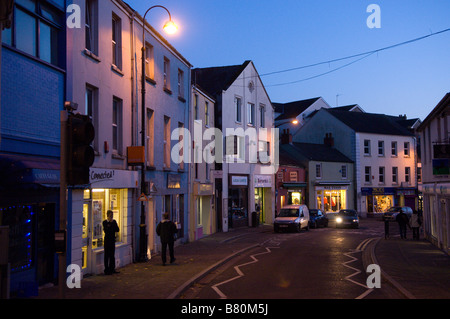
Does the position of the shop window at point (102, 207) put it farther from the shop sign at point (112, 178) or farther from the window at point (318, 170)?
the window at point (318, 170)

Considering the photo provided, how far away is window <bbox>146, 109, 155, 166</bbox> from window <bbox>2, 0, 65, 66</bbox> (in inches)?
278

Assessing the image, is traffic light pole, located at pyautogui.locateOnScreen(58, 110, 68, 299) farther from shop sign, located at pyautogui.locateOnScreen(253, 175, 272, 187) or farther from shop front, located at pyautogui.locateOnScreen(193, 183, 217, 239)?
shop sign, located at pyautogui.locateOnScreen(253, 175, 272, 187)

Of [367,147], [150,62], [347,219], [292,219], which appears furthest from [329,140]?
[150,62]

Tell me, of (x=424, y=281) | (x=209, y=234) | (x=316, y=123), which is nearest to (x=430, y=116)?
(x=424, y=281)

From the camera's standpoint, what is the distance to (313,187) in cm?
4706

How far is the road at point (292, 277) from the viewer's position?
11172mm

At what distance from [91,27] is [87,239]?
651 cm

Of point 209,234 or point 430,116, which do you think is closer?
Answer: point 430,116

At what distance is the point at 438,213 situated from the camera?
21.4m

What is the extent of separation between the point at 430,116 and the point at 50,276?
17.8 m

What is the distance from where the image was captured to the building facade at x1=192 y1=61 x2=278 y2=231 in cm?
3238
